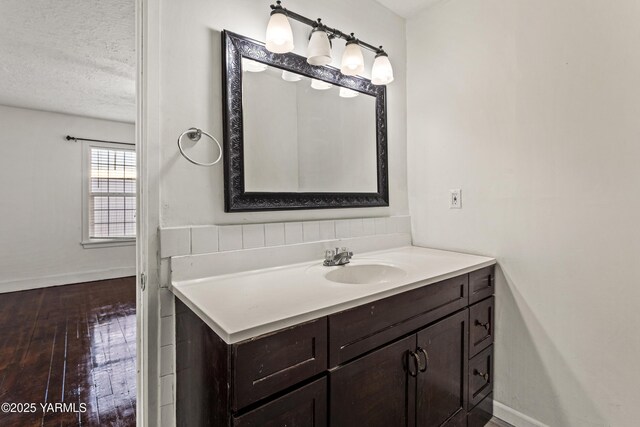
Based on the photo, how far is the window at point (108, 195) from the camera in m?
4.30

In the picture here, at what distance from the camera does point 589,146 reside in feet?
4.13

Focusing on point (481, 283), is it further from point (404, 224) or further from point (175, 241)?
point (175, 241)

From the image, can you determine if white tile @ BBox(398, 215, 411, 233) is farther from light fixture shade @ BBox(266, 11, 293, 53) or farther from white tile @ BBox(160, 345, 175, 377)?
white tile @ BBox(160, 345, 175, 377)

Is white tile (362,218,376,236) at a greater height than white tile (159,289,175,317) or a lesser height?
greater

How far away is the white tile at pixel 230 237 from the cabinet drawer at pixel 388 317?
58cm

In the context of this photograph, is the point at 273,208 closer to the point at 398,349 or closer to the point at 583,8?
the point at 398,349

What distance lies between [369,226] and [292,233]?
54 centimetres

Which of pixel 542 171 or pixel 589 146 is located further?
pixel 542 171

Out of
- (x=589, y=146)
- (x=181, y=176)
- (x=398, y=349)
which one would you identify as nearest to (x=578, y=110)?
(x=589, y=146)

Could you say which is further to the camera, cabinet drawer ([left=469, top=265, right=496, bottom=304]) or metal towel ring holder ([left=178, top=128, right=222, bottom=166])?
Result: cabinet drawer ([left=469, top=265, right=496, bottom=304])

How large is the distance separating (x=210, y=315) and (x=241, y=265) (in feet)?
1.57

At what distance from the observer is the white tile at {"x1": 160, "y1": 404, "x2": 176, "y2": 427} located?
1.09 meters

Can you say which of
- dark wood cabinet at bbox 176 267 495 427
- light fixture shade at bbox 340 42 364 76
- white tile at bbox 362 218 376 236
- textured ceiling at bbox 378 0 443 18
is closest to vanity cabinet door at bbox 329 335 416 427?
dark wood cabinet at bbox 176 267 495 427

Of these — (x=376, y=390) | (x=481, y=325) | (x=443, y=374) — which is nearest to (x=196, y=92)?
(x=376, y=390)
